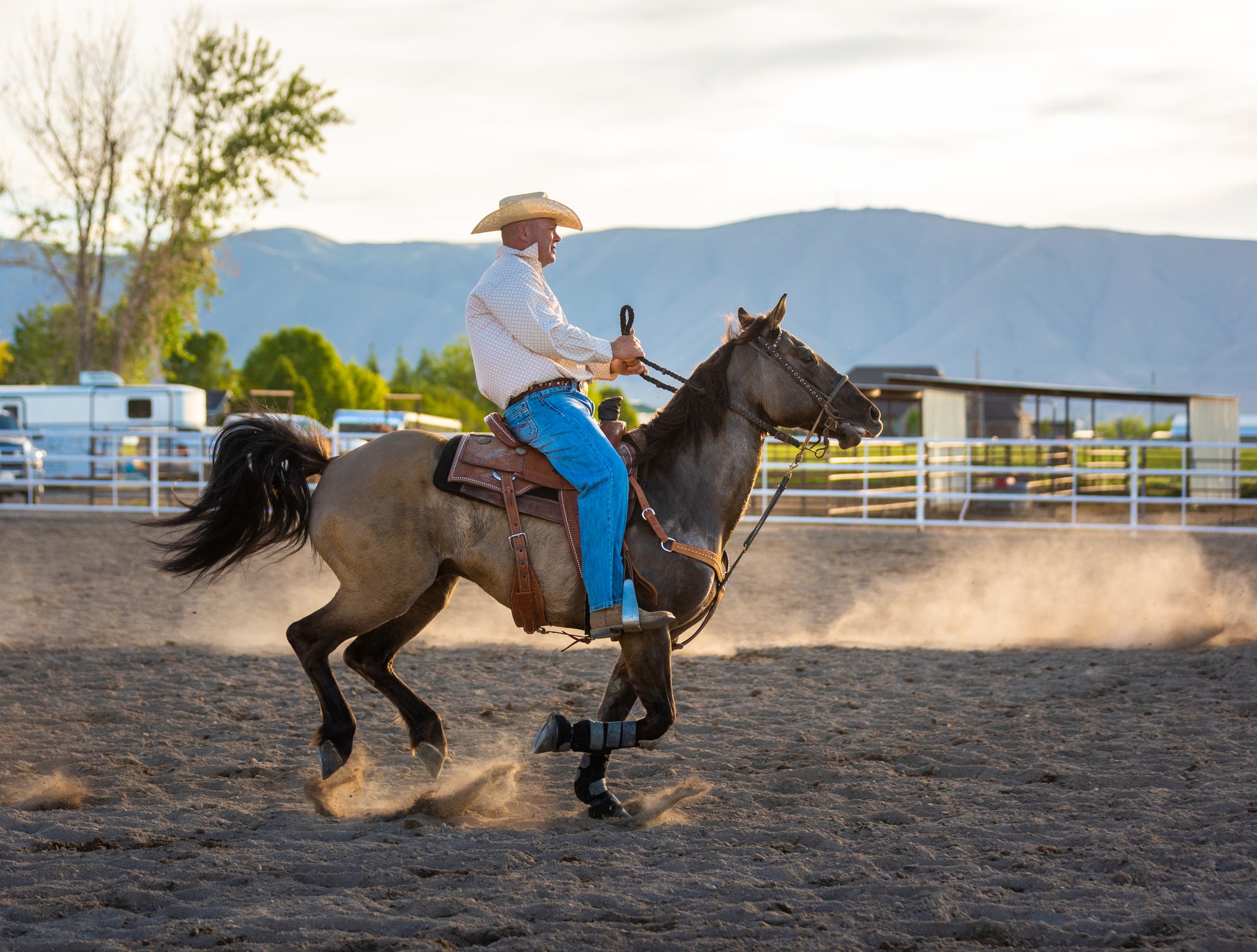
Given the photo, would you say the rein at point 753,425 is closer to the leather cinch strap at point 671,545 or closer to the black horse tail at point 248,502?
the leather cinch strap at point 671,545

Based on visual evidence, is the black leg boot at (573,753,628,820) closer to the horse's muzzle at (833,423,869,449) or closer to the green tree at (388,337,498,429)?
the horse's muzzle at (833,423,869,449)

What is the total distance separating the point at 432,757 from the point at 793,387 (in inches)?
83.6

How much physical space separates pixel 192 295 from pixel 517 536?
32.9 meters

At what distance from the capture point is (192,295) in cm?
3403

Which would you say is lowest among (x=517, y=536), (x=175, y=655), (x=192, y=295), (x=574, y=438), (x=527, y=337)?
(x=175, y=655)

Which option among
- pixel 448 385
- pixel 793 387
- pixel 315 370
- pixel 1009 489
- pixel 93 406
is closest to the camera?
pixel 793 387

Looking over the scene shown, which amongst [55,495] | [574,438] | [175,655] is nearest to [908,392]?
[55,495]

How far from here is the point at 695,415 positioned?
15.1 feet

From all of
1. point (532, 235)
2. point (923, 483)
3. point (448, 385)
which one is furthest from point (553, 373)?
point (448, 385)

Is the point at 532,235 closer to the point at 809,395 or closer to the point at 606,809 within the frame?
the point at 809,395

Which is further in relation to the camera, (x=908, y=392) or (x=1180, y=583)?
(x=908, y=392)

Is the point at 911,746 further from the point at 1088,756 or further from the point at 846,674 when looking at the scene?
the point at 846,674

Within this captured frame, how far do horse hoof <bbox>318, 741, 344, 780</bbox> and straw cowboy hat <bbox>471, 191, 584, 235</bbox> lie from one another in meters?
2.13

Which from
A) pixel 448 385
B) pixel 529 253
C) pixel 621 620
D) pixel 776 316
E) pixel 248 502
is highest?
Answer: pixel 448 385
